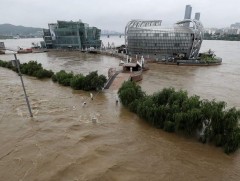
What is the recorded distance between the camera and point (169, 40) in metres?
71.6

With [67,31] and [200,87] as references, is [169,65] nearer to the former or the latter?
[200,87]

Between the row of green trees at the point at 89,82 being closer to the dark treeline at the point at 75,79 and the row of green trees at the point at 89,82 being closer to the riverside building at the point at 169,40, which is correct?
the dark treeline at the point at 75,79

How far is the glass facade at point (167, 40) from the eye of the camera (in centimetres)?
7038

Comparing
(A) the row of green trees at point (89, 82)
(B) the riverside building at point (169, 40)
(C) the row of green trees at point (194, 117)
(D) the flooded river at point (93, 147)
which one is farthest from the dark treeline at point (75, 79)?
(B) the riverside building at point (169, 40)

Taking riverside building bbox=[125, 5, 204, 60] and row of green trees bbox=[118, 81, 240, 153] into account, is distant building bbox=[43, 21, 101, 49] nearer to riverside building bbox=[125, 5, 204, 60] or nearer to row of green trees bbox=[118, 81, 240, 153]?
riverside building bbox=[125, 5, 204, 60]

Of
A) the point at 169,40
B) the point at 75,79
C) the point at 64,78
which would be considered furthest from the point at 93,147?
the point at 169,40

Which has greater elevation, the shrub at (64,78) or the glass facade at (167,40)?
the glass facade at (167,40)

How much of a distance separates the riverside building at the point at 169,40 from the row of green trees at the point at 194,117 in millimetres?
51188

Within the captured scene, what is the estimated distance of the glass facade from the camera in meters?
70.4

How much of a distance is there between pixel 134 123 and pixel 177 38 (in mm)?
54479

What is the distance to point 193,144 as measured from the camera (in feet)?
62.7

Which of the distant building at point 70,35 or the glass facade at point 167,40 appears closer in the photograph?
the glass facade at point 167,40

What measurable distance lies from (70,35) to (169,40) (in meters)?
59.3

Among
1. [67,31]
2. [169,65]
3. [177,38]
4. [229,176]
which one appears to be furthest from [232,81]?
[67,31]
